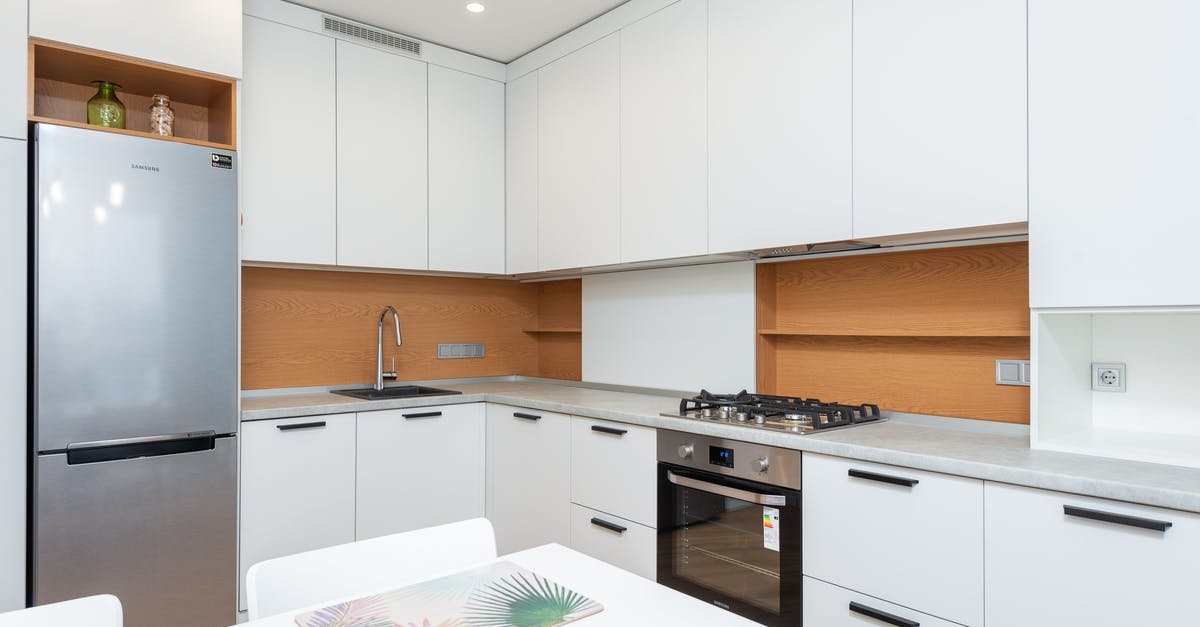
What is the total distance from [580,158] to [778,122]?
110cm

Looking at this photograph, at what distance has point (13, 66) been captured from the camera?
2135 millimetres

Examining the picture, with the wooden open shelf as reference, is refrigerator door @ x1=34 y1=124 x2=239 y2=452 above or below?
below

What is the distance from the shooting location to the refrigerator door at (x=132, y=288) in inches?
85.1

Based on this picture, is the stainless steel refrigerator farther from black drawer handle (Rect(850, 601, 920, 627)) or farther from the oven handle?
black drawer handle (Rect(850, 601, 920, 627))

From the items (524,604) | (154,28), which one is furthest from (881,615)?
(154,28)

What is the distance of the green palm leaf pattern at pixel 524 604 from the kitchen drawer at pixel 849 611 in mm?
1089

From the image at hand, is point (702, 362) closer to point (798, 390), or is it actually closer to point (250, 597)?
point (798, 390)

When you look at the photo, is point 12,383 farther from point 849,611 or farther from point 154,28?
point 849,611

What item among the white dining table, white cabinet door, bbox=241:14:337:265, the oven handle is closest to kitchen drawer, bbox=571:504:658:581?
the oven handle

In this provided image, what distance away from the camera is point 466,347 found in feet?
12.6

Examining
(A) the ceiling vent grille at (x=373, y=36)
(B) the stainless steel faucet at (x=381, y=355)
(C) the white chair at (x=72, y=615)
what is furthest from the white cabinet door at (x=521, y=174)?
(C) the white chair at (x=72, y=615)

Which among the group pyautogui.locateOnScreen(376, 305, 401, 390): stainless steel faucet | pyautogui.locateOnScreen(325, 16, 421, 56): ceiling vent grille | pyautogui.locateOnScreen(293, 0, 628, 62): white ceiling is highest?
pyautogui.locateOnScreen(293, 0, 628, 62): white ceiling

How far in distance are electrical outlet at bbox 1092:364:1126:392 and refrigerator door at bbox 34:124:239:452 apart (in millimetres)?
2831

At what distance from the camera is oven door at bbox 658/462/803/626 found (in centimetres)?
201
